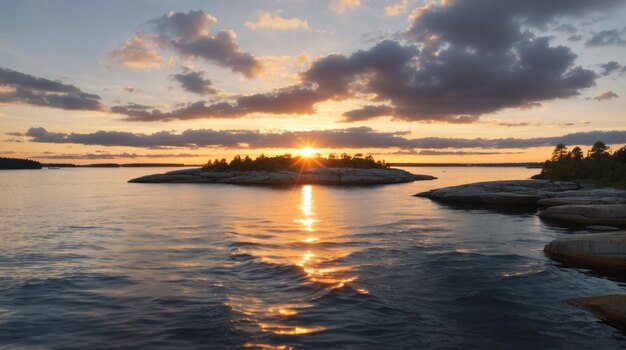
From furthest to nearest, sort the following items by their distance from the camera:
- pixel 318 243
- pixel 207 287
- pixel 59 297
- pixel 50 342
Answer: pixel 318 243 < pixel 207 287 < pixel 59 297 < pixel 50 342

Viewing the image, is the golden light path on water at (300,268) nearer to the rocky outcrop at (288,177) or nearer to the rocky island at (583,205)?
the rocky island at (583,205)

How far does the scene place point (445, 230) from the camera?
40.7 metres

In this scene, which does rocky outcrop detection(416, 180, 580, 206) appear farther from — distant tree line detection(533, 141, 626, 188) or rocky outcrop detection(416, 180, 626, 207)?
distant tree line detection(533, 141, 626, 188)

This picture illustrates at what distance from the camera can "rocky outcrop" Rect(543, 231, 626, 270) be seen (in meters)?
25.1

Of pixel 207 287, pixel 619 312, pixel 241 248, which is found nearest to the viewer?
pixel 619 312

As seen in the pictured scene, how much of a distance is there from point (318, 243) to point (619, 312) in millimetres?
21101

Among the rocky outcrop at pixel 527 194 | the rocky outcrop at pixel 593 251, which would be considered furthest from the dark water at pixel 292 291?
the rocky outcrop at pixel 527 194

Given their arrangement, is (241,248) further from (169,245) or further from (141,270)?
(141,270)

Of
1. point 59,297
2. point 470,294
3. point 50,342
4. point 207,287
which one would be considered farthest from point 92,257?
point 470,294

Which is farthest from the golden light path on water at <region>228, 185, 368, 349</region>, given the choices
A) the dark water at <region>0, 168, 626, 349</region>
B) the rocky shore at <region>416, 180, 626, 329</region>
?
the rocky shore at <region>416, 180, 626, 329</region>

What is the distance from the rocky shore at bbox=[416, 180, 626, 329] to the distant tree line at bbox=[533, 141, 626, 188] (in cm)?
2759

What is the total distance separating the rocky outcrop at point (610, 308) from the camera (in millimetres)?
15659

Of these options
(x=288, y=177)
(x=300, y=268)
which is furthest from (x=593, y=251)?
(x=288, y=177)

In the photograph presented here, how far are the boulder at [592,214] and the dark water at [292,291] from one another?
10884 millimetres
